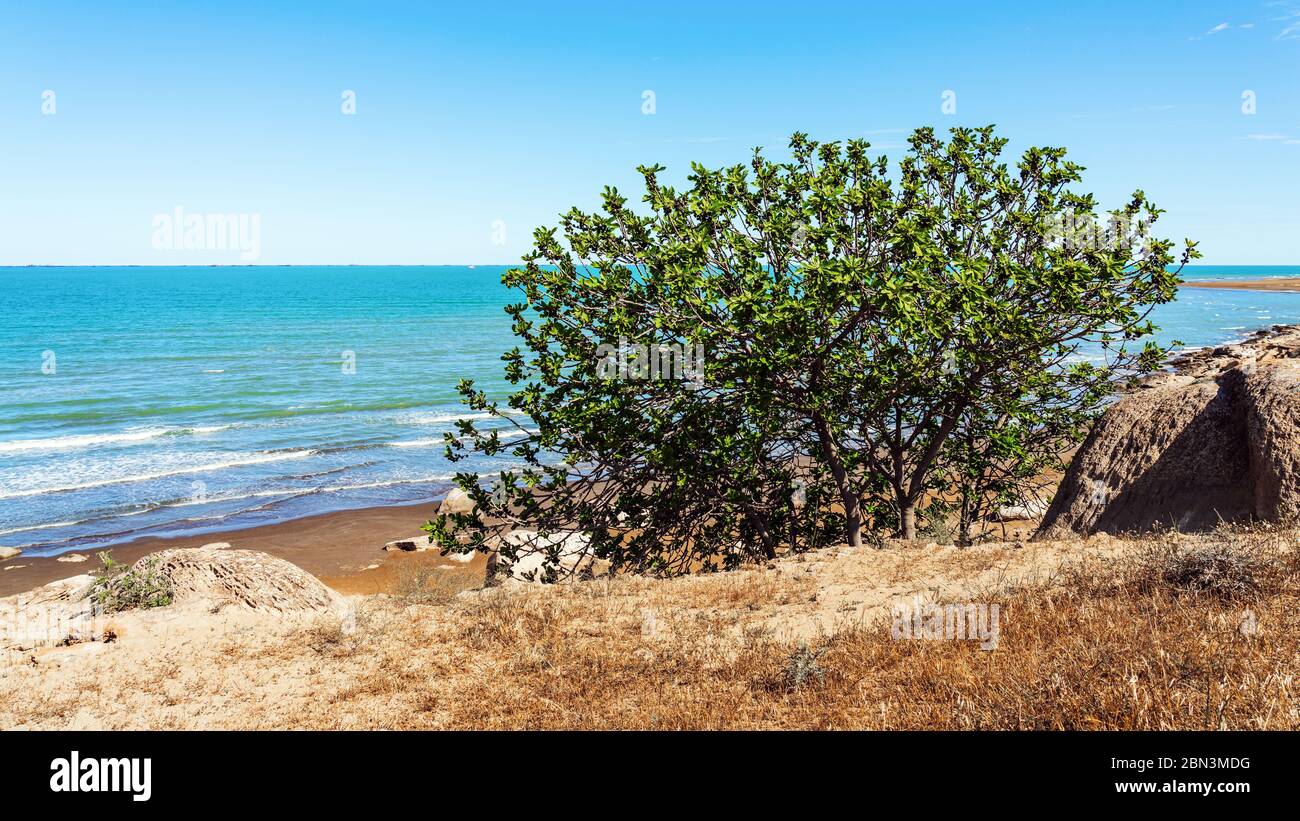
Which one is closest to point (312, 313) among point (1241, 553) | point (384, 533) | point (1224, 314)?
point (384, 533)

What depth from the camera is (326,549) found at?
926 inches

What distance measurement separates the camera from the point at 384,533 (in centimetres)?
2494

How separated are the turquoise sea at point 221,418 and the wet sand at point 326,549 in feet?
3.68

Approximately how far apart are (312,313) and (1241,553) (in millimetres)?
125844

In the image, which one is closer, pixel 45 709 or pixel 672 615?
pixel 45 709

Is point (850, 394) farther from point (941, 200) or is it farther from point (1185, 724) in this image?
point (1185, 724)

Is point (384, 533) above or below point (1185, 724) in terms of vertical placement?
below

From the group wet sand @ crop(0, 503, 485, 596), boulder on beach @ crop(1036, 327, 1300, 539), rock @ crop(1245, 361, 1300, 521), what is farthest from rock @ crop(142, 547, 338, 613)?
rock @ crop(1245, 361, 1300, 521)

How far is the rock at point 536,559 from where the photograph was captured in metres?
12.8

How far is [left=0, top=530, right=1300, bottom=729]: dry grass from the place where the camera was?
5789 mm

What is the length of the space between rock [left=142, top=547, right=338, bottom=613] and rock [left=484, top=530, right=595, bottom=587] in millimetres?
2804

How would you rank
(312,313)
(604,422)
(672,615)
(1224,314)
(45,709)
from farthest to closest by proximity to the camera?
(312,313), (1224,314), (604,422), (672,615), (45,709)
